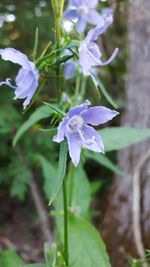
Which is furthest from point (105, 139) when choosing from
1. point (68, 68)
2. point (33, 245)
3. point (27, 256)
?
point (33, 245)

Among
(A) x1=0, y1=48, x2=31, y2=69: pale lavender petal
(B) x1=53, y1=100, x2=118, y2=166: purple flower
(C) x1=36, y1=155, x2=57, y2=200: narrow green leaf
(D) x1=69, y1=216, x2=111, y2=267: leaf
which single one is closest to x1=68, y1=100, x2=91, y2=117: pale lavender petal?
(B) x1=53, y1=100, x2=118, y2=166: purple flower

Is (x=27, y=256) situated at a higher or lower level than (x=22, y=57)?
lower

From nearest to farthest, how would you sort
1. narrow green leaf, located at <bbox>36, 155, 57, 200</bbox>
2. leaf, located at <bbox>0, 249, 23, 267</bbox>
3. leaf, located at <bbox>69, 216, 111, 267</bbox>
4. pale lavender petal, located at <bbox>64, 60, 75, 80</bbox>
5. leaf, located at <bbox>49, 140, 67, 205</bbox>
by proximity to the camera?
leaf, located at <bbox>49, 140, 67, 205</bbox>
leaf, located at <bbox>69, 216, 111, 267</bbox>
leaf, located at <bbox>0, 249, 23, 267</bbox>
pale lavender petal, located at <bbox>64, 60, 75, 80</bbox>
narrow green leaf, located at <bbox>36, 155, 57, 200</bbox>

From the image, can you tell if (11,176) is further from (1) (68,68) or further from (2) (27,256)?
(1) (68,68)

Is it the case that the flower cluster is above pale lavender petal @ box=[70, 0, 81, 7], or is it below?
below

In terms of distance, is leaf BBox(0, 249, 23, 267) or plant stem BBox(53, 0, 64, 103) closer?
plant stem BBox(53, 0, 64, 103)

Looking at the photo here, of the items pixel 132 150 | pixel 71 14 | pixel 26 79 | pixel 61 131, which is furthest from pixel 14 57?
pixel 132 150

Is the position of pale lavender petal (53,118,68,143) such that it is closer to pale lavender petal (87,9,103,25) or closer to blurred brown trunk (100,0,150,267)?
pale lavender petal (87,9,103,25)
